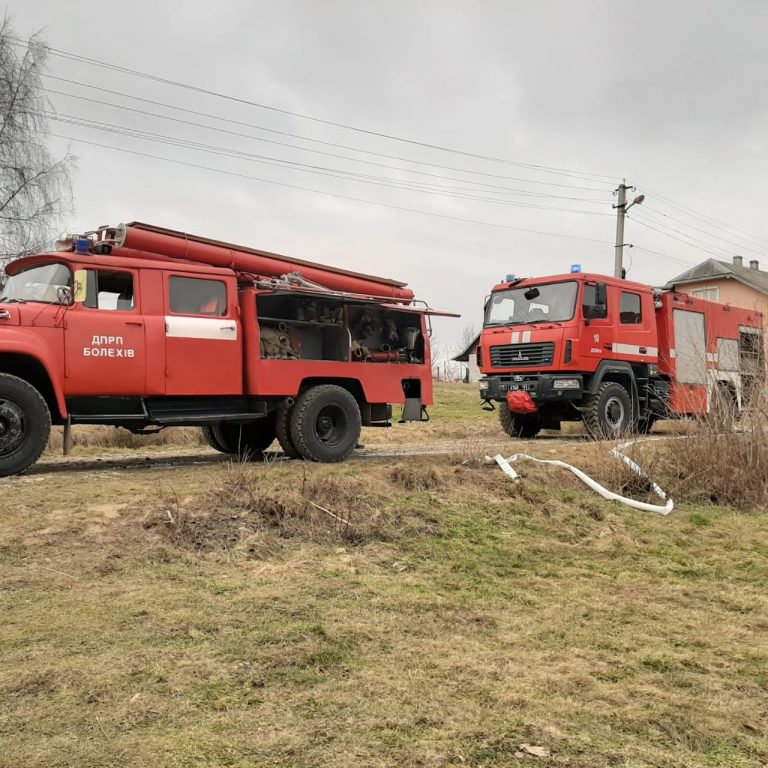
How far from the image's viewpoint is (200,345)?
8797mm

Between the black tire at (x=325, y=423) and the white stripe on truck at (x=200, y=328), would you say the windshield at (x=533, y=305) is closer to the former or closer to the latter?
the black tire at (x=325, y=423)

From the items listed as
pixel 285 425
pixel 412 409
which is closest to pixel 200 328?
pixel 285 425

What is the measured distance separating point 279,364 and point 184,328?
1.26 metres

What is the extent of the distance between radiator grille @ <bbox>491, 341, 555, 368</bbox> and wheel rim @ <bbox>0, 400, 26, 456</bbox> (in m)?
8.75

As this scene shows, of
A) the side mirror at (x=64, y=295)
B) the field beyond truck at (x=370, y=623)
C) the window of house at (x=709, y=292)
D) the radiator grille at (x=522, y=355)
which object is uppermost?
the window of house at (x=709, y=292)

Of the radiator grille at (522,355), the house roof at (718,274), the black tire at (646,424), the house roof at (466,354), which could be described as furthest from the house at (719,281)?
the radiator grille at (522,355)

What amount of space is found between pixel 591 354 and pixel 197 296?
7453 mm

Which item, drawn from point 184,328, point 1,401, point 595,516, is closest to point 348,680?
point 595,516

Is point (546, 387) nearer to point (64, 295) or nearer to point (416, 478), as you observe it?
point (416, 478)

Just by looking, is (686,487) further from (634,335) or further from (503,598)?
(634,335)

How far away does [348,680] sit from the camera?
11.4 feet

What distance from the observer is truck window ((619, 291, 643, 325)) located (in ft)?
46.6

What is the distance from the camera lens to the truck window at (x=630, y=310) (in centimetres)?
1421

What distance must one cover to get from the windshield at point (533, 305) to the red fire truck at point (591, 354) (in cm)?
2
